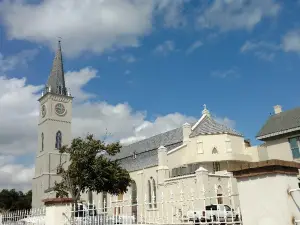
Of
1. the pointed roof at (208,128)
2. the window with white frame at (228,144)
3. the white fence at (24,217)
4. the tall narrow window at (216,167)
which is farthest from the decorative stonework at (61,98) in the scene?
the white fence at (24,217)

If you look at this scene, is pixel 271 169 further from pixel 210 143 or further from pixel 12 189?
pixel 12 189

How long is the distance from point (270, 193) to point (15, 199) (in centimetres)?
8860

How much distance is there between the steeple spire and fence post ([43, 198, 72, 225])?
63003 millimetres

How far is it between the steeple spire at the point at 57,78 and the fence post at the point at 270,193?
227 feet

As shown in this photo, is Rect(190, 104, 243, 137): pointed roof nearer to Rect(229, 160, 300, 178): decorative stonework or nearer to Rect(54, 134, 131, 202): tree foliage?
Rect(54, 134, 131, 202): tree foliage

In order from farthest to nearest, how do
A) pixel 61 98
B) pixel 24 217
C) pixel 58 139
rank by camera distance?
pixel 61 98, pixel 58 139, pixel 24 217

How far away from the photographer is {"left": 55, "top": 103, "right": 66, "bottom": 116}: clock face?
70.4m

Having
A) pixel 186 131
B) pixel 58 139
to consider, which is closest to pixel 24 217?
pixel 186 131

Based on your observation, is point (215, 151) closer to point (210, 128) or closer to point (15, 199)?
point (210, 128)

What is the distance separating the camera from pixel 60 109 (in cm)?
7100

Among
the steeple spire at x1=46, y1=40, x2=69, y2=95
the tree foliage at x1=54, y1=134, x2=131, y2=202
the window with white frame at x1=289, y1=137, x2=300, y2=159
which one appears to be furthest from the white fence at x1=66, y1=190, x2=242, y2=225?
the steeple spire at x1=46, y1=40, x2=69, y2=95

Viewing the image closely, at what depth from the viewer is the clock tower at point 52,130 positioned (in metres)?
64.6

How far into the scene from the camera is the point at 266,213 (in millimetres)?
5570

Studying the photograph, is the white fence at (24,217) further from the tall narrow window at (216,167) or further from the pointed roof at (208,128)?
the pointed roof at (208,128)
